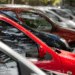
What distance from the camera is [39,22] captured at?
5.46 m

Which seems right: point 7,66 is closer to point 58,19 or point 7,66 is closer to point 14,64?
point 14,64

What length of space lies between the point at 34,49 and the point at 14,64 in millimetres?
956

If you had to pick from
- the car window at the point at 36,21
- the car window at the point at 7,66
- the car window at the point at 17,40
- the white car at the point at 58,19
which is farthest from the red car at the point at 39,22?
the car window at the point at 7,66

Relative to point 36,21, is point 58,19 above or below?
below

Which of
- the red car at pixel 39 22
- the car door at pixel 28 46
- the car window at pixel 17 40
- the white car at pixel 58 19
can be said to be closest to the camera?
the car door at pixel 28 46

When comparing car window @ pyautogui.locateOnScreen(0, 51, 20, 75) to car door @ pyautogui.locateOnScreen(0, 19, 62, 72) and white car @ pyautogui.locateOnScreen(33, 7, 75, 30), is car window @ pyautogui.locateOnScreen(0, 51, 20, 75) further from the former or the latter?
white car @ pyautogui.locateOnScreen(33, 7, 75, 30)

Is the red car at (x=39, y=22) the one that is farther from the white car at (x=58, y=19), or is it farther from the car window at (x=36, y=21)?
the white car at (x=58, y=19)

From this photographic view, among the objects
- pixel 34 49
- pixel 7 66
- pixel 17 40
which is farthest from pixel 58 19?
pixel 7 66

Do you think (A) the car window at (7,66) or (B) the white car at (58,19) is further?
(B) the white car at (58,19)

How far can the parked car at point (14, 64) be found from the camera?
1.64m

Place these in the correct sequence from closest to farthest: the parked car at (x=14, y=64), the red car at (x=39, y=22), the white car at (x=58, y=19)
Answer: the parked car at (x=14, y=64)
the red car at (x=39, y=22)
the white car at (x=58, y=19)

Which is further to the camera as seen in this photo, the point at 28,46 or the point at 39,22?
the point at 39,22

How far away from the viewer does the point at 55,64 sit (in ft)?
8.40

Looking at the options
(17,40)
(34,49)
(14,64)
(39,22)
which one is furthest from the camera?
(39,22)
